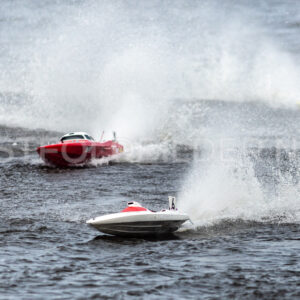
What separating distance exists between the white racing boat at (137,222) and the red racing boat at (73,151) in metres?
11.3

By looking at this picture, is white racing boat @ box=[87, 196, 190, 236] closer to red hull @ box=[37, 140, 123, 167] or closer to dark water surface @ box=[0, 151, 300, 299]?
dark water surface @ box=[0, 151, 300, 299]

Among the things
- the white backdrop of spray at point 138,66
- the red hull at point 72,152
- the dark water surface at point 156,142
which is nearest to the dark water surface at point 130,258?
the dark water surface at point 156,142

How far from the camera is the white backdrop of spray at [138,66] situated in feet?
128

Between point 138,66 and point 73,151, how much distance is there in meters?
23.1

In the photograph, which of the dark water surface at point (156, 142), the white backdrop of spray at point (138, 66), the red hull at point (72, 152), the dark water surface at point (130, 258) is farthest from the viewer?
the white backdrop of spray at point (138, 66)

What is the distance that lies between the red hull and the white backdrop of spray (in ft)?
11.5

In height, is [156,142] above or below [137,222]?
above

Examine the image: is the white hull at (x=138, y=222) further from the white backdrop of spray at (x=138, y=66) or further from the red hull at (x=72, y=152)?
the red hull at (x=72, y=152)

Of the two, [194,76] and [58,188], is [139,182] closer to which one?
[58,188]

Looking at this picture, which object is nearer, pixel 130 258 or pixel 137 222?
pixel 130 258

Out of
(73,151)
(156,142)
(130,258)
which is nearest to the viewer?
(130,258)

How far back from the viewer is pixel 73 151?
24.9 meters

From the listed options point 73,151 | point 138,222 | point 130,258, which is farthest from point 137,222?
point 73,151

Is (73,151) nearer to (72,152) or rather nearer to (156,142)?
(72,152)
